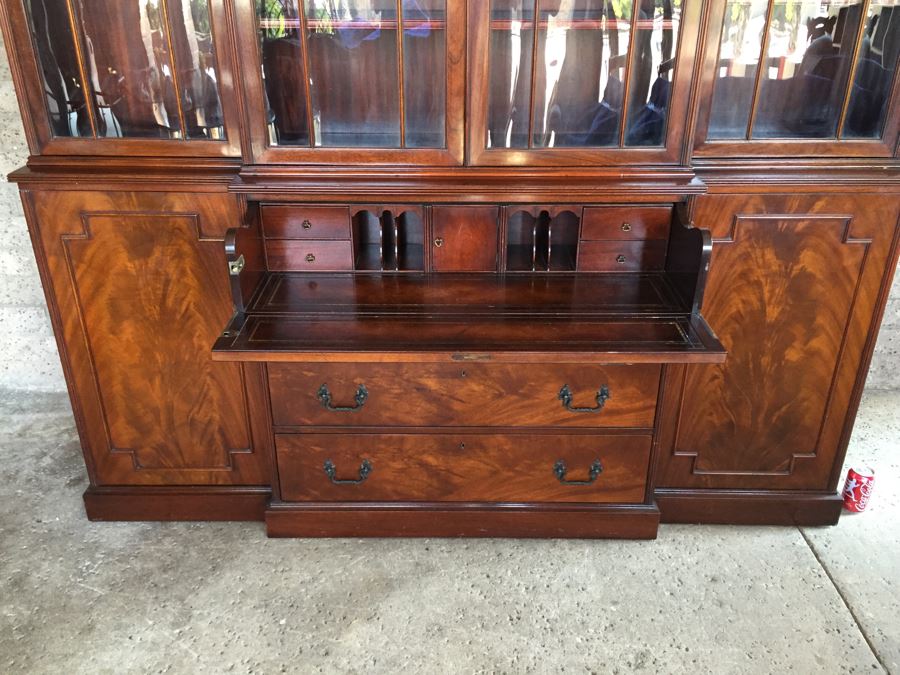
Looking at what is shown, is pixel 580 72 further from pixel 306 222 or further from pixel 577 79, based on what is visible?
pixel 306 222

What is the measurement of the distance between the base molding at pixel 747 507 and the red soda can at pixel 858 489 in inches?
3.2

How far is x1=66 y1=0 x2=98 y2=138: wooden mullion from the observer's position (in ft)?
5.62

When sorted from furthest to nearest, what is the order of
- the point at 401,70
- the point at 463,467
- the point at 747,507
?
the point at 747,507, the point at 463,467, the point at 401,70

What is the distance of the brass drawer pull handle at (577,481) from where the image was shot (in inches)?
79.7

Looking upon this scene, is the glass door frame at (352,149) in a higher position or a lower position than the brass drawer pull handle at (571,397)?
higher

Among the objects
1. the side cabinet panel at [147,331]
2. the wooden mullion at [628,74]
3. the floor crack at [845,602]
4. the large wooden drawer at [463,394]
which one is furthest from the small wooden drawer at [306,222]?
the floor crack at [845,602]

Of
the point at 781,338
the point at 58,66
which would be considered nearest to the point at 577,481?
the point at 781,338

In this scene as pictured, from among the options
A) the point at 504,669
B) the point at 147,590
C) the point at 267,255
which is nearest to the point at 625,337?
the point at 504,669

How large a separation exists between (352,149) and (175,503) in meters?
1.19

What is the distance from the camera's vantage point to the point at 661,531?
2189 mm

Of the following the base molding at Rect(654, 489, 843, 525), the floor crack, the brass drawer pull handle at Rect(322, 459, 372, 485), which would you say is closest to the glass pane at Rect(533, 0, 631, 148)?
the brass drawer pull handle at Rect(322, 459, 372, 485)

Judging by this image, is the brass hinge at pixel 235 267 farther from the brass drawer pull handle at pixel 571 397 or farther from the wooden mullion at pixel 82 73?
the brass drawer pull handle at pixel 571 397

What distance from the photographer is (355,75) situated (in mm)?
1814

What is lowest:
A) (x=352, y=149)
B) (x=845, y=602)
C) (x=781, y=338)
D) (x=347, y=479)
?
(x=845, y=602)
